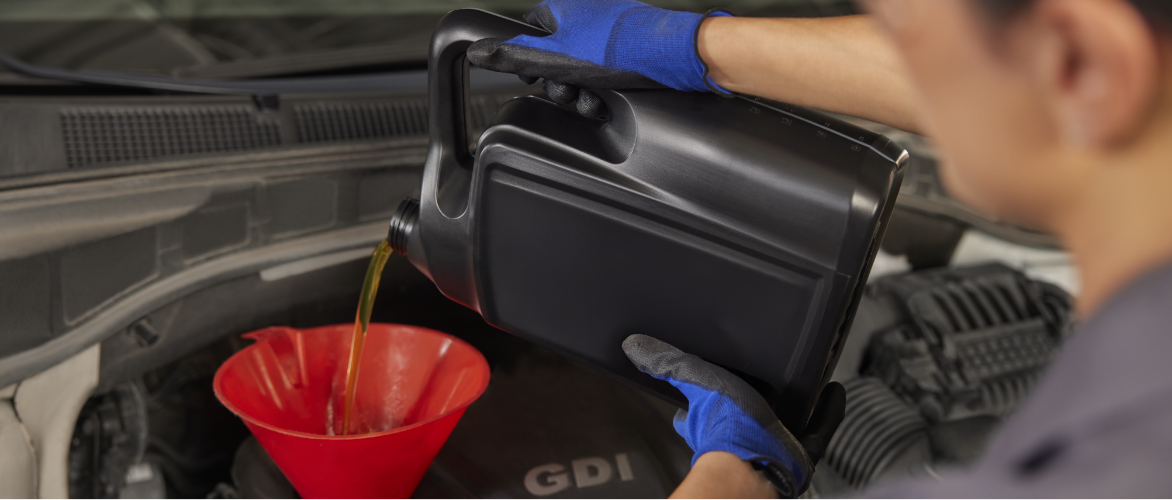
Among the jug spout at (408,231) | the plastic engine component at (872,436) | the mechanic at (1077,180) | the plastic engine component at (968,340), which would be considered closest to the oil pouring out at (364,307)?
the jug spout at (408,231)

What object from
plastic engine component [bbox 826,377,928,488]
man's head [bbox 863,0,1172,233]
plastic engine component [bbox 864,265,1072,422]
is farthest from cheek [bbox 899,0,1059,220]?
plastic engine component [bbox 864,265,1072,422]

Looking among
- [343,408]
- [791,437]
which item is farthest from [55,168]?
[791,437]

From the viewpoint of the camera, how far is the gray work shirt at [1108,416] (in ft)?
0.95

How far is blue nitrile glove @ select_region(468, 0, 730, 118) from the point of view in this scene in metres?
0.77

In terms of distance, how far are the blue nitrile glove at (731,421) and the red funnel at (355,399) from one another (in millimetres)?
250

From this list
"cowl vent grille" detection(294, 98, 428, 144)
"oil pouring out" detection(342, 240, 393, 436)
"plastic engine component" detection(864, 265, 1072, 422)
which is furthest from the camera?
"plastic engine component" detection(864, 265, 1072, 422)

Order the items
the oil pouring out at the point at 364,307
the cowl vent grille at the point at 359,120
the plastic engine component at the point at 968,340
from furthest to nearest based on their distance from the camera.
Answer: the plastic engine component at the point at 968,340
the cowl vent grille at the point at 359,120
the oil pouring out at the point at 364,307

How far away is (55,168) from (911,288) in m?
1.45

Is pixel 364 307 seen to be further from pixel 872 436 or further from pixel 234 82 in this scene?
pixel 872 436

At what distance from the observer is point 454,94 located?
0.90 metres

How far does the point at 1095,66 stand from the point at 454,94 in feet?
2.33

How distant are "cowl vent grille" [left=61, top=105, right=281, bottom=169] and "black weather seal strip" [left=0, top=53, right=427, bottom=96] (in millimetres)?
43

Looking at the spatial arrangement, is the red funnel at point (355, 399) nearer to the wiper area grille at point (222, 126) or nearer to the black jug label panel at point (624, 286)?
the black jug label panel at point (624, 286)

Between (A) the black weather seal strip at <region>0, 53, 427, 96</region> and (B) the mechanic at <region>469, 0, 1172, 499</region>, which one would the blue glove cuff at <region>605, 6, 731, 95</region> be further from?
(A) the black weather seal strip at <region>0, 53, 427, 96</region>
